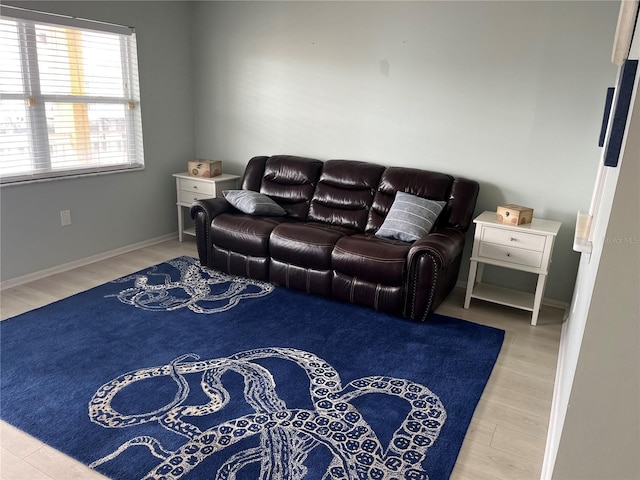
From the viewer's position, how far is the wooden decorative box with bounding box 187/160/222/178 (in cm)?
470

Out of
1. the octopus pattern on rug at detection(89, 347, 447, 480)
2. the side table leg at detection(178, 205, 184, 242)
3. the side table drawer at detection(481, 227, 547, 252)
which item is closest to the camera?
the octopus pattern on rug at detection(89, 347, 447, 480)

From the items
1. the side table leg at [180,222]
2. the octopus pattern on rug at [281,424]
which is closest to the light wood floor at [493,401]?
the octopus pattern on rug at [281,424]

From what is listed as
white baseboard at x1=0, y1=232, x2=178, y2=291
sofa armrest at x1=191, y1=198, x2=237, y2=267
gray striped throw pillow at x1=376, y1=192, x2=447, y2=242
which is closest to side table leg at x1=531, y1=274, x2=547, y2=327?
gray striped throw pillow at x1=376, y1=192, x2=447, y2=242

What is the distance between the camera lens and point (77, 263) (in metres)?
4.14

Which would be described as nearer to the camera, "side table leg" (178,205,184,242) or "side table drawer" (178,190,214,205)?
"side table drawer" (178,190,214,205)

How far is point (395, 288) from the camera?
10.7 feet

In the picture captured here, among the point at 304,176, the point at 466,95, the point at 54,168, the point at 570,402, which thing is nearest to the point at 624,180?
the point at 570,402

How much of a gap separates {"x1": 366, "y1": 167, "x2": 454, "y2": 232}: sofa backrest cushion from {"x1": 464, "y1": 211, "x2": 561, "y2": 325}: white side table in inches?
15.2

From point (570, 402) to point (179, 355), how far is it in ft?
6.65

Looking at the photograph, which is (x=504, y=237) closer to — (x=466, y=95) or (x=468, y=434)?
(x=466, y=95)

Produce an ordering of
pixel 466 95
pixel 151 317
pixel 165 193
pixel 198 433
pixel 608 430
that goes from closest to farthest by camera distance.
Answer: pixel 608 430 → pixel 198 433 → pixel 151 317 → pixel 466 95 → pixel 165 193

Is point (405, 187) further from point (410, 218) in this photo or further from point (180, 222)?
point (180, 222)

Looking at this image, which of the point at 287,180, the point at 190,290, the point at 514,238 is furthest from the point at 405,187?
the point at 190,290

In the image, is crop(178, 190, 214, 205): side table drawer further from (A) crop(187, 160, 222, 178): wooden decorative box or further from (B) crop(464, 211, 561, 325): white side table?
(B) crop(464, 211, 561, 325): white side table
